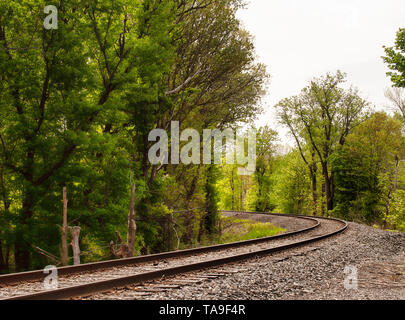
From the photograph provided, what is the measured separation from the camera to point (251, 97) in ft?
78.0

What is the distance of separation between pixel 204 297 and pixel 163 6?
39.9ft

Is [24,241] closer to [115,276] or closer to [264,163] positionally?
[115,276]

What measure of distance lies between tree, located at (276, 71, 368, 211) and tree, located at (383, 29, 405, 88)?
2273 centimetres

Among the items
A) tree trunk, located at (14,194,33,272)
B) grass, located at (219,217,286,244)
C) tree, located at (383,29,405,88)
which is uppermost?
tree, located at (383,29,405,88)

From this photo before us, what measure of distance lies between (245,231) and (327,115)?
2162cm

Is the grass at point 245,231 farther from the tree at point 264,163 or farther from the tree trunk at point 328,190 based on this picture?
the tree at point 264,163

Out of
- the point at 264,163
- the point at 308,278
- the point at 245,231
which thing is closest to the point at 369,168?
the point at 264,163

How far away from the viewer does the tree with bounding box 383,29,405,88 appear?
51.2 feet

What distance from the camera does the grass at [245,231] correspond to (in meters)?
21.4

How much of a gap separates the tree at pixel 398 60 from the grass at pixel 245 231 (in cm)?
1056

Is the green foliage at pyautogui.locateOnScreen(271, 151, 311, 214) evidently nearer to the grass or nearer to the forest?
the grass

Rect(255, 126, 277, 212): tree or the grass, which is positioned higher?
Rect(255, 126, 277, 212): tree

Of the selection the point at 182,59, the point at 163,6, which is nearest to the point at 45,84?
the point at 163,6

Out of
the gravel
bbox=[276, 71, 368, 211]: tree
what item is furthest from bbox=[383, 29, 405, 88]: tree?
bbox=[276, 71, 368, 211]: tree
